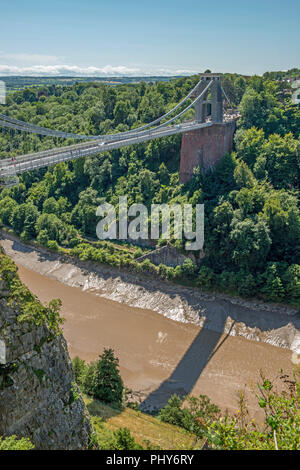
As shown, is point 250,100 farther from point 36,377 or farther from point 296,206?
point 36,377

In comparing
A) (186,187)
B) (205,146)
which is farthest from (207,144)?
(186,187)

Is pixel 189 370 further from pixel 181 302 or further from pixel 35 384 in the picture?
pixel 35 384

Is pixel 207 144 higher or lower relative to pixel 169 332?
higher

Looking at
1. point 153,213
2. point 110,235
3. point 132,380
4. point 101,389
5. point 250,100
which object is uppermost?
point 250,100

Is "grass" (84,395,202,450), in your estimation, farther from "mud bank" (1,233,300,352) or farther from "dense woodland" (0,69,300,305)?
"dense woodland" (0,69,300,305)

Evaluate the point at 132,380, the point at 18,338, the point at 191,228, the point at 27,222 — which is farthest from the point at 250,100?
the point at 18,338

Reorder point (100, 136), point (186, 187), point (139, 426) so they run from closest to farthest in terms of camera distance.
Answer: point (139, 426), point (100, 136), point (186, 187)

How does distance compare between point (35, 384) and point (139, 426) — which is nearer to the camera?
point (35, 384)

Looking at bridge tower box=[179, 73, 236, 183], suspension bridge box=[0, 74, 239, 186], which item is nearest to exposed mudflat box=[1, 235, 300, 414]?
suspension bridge box=[0, 74, 239, 186]
